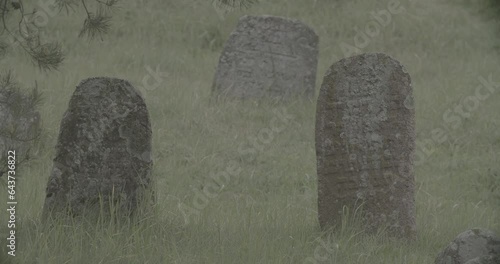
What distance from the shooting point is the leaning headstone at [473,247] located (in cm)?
540

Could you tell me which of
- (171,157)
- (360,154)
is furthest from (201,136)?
(360,154)

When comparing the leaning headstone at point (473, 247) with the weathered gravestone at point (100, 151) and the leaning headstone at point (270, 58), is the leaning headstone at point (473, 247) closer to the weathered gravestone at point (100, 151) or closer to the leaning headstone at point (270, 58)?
the weathered gravestone at point (100, 151)

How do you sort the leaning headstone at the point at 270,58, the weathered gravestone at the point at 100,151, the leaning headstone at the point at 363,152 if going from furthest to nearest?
the leaning headstone at the point at 270,58 < the leaning headstone at the point at 363,152 < the weathered gravestone at the point at 100,151

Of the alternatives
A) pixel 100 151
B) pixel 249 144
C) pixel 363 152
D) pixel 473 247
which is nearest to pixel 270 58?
pixel 249 144

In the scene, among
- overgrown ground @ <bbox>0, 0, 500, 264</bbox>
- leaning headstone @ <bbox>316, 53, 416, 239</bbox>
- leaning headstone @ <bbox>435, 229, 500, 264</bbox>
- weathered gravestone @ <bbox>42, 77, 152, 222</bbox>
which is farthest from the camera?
leaning headstone @ <bbox>316, 53, 416, 239</bbox>

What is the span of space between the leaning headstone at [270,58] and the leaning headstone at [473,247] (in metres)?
6.40

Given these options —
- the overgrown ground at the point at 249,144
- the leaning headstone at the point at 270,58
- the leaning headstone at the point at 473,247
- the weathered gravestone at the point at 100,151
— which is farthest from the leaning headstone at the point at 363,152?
the leaning headstone at the point at 270,58

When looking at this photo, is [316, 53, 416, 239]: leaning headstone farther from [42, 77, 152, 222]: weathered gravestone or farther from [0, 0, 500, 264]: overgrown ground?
[42, 77, 152, 222]: weathered gravestone

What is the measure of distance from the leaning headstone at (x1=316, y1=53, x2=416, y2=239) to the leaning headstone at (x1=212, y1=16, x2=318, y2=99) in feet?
17.1

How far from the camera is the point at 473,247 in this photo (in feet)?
17.8

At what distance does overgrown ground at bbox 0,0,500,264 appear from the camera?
5.83 metres

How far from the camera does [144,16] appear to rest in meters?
16.1

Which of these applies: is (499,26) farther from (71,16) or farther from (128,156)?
(71,16)

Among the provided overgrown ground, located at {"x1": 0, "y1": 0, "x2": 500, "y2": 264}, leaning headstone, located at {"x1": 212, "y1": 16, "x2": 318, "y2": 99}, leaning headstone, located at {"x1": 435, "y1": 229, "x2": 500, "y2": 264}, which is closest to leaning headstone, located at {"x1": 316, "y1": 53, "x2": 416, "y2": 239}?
overgrown ground, located at {"x1": 0, "y1": 0, "x2": 500, "y2": 264}
